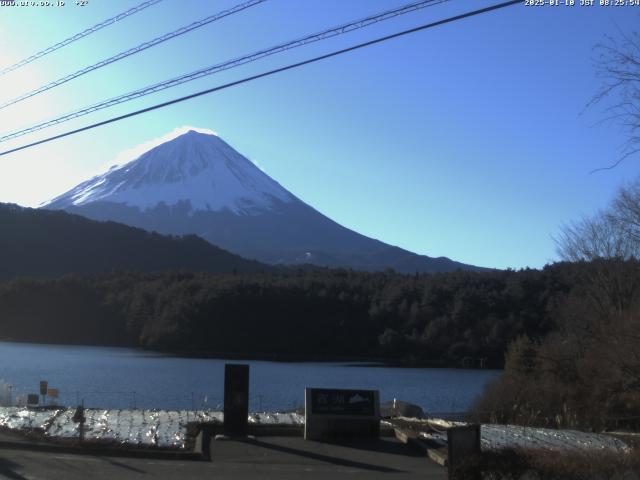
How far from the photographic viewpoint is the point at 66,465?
13.6m

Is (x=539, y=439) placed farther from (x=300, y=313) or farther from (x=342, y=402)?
(x=300, y=313)

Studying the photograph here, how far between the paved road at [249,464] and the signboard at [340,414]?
663 mm

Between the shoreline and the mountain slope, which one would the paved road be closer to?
the shoreline

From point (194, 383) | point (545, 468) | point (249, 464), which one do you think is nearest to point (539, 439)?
point (249, 464)

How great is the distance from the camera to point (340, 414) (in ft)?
57.7

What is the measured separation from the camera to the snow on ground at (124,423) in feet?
52.9

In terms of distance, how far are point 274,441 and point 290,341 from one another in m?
64.7

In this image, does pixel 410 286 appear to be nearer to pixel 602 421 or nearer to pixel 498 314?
pixel 498 314

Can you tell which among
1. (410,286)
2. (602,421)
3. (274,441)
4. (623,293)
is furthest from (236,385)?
(410,286)

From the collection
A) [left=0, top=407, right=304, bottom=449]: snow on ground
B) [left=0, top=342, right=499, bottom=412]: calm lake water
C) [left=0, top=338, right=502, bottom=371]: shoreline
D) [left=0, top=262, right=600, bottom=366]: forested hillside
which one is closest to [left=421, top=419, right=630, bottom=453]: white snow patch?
[left=0, top=407, right=304, bottom=449]: snow on ground

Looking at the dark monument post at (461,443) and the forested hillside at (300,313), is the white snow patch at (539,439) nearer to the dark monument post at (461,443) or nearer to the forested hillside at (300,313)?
the dark monument post at (461,443)

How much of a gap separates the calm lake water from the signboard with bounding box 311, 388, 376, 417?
11714 millimetres

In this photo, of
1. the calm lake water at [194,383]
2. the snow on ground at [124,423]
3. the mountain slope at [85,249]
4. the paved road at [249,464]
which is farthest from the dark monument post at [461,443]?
the mountain slope at [85,249]

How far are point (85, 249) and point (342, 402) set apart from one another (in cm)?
11496
